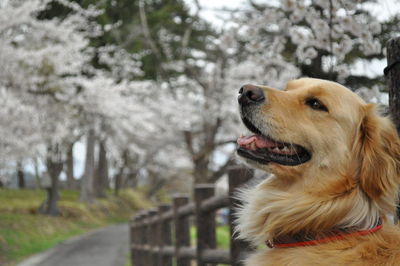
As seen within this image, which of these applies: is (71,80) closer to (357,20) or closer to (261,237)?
(357,20)

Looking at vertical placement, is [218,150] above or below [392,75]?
below

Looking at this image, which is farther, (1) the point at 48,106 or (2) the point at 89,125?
(2) the point at 89,125

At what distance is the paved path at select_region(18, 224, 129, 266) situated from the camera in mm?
10156

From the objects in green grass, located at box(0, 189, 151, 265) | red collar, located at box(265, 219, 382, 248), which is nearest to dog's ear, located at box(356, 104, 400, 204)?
red collar, located at box(265, 219, 382, 248)

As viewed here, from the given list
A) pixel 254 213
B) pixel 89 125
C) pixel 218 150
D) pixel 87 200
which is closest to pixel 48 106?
pixel 89 125

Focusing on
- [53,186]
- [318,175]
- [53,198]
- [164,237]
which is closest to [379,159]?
[318,175]

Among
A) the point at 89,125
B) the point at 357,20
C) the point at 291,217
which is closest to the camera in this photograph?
the point at 291,217

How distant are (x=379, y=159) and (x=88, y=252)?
10.5m

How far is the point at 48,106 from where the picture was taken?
1480cm

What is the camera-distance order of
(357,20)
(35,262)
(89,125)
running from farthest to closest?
1. (89,125)
2. (35,262)
3. (357,20)

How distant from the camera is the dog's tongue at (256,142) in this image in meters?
2.44

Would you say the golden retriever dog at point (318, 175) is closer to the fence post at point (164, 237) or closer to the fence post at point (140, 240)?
the fence post at point (164, 237)

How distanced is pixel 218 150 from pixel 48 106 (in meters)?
11.2

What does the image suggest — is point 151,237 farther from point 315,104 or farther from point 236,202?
point 315,104
